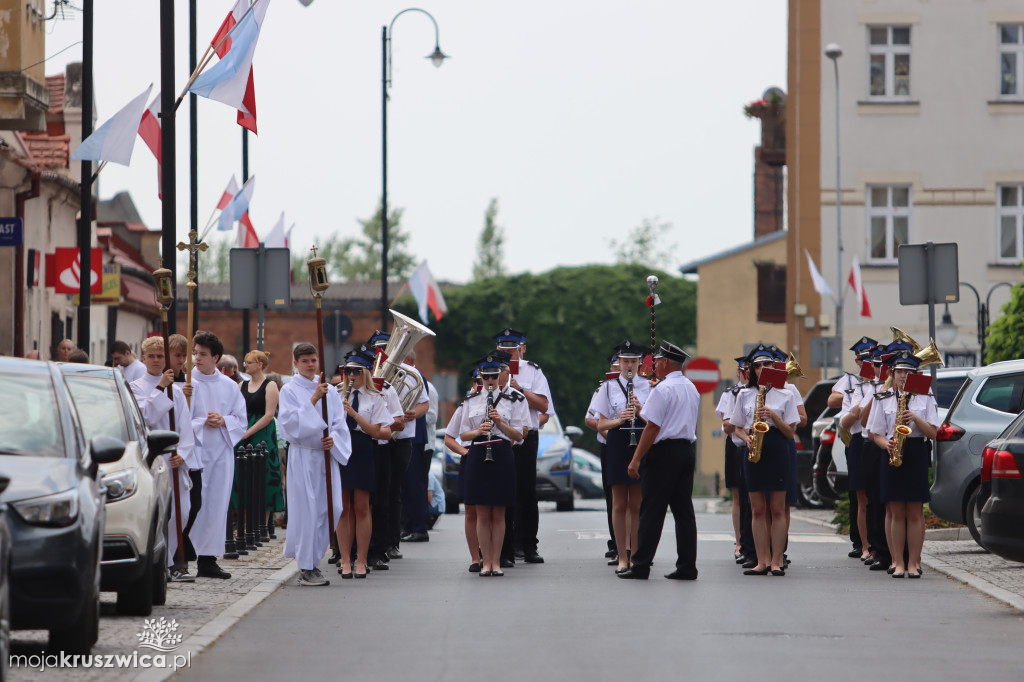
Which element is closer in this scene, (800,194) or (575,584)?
(575,584)

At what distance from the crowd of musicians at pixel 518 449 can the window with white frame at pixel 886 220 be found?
24.3 m

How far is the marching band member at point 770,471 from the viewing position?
1510 cm

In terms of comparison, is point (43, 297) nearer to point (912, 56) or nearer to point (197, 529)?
point (912, 56)

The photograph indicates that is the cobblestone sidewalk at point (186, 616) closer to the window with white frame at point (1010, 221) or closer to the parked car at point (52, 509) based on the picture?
the parked car at point (52, 509)

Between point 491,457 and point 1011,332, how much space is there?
1123 centimetres

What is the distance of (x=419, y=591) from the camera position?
13.8m

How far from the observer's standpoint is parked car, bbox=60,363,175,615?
35.8ft

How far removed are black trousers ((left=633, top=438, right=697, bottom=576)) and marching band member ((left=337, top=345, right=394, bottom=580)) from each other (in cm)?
232

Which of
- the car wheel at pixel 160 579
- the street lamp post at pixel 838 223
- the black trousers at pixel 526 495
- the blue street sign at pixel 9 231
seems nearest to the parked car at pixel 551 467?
the blue street sign at pixel 9 231

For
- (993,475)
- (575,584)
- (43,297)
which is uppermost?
(43,297)

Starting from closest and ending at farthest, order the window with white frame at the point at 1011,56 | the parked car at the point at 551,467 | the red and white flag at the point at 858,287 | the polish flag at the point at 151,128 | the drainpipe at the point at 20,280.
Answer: the polish flag at the point at 151,128, the parked car at the point at 551,467, the drainpipe at the point at 20,280, the red and white flag at the point at 858,287, the window with white frame at the point at 1011,56

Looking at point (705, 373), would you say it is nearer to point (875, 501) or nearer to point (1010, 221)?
point (1010, 221)

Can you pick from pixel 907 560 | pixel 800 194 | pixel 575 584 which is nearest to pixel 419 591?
pixel 575 584

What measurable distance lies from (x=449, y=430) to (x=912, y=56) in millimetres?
27570
